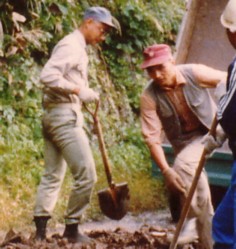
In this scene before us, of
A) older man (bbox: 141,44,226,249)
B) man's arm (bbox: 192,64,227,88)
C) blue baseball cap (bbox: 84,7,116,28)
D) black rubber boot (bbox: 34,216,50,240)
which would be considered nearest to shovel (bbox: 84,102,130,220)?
black rubber boot (bbox: 34,216,50,240)

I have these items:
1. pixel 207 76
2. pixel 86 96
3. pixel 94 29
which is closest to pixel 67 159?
pixel 86 96

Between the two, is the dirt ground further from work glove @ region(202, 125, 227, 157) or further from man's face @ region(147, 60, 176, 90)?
work glove @ region(202, 125, 227, 157)

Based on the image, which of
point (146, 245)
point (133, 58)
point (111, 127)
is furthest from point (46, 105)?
point (133, 58)

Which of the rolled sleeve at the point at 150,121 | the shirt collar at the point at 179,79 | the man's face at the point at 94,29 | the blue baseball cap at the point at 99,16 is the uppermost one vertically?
the blue baseball cap at the point at 99,16

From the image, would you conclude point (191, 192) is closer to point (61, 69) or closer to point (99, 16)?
point (61, 69)

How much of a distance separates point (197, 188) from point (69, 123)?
4.41 ft

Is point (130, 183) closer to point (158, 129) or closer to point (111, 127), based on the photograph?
point (111, 127)

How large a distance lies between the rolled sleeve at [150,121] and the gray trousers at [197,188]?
27cm

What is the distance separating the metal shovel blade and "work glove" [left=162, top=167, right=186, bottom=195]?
3.95 ft

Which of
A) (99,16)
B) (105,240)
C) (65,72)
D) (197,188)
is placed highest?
(99,16)

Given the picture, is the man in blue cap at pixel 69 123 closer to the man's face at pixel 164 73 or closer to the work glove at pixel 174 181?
the man's face at pixel 164 73

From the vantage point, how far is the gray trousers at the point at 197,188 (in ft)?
23.9

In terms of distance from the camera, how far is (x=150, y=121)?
24.4 ft

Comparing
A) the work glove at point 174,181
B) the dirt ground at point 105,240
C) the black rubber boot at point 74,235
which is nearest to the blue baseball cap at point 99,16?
the work glove at point 174,181
